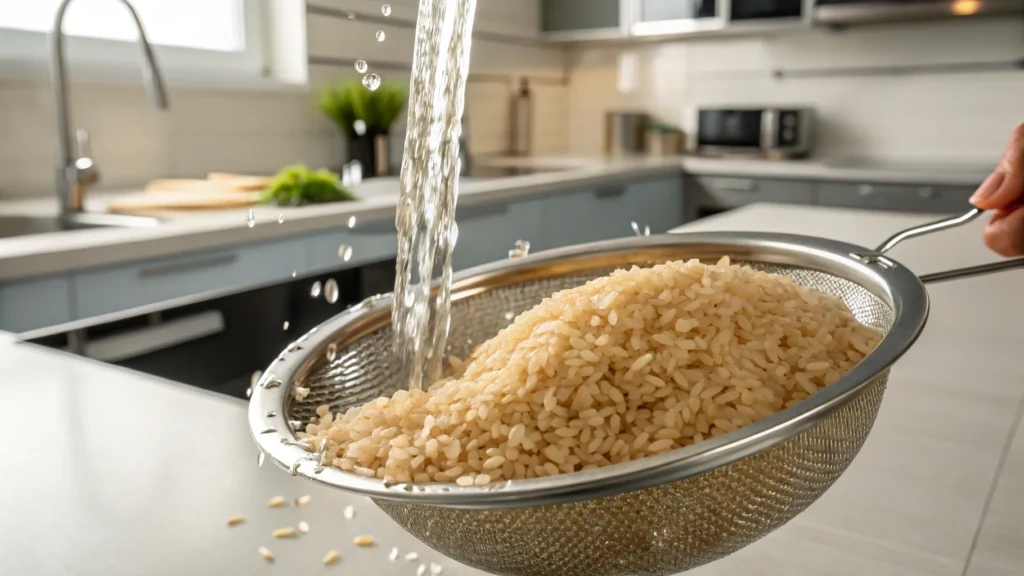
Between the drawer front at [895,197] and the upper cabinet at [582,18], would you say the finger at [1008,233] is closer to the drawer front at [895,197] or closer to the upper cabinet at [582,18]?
the drawer front at [895,197]

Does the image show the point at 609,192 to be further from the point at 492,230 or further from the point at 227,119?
the point at 227,119

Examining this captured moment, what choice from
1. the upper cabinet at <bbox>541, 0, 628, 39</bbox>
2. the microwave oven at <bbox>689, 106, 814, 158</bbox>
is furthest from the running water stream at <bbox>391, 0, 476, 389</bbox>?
the upper cabinet at <bbox>541, 0, 628, 39</bbox>

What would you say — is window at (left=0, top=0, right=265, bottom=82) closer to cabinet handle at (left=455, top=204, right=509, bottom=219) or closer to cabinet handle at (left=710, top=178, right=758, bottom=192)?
cabinet handle at (left=455, top=204, right=509, bottom=219)

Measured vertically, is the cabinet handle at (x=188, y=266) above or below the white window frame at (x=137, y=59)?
below

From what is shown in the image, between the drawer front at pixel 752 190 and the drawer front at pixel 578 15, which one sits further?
the drawer front at pixel 578 15

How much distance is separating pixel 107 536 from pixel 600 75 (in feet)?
12.8

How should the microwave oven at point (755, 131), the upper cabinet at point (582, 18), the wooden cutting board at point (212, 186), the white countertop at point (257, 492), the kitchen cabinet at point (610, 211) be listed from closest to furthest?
the white countertop at point (257, 492), the wooden cutting board at point (212, 186), the kitchen cabinet at point (610, 211), the microwave oven at point (755, 131), the upper cabinet at point (582, 18)

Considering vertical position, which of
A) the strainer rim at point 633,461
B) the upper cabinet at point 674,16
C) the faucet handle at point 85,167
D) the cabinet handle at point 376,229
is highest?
the upper cabinet at point 674,16

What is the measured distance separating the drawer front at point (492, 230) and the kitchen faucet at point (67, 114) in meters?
0.82

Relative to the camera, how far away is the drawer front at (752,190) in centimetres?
320

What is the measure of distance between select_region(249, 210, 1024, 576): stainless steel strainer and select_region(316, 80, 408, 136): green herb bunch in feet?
7.93

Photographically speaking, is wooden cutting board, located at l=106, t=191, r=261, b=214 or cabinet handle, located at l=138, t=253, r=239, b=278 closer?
cabinet handle, located at l=138, t=253, r=239, b=278

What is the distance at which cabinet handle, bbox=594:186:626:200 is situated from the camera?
121 inches

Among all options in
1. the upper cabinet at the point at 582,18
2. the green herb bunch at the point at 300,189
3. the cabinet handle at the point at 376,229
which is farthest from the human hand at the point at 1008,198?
the upper cabinet at the point at 582,18
